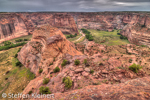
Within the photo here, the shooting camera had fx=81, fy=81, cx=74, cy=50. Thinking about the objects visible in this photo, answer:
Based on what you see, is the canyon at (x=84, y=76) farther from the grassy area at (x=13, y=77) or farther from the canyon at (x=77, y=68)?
the grassy area at (x=13, y=77)

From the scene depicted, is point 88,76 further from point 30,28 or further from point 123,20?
point 123,20

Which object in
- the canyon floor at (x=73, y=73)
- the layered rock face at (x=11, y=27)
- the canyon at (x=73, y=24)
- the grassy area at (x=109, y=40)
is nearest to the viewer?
the canyon floor at (x=73, y=73)

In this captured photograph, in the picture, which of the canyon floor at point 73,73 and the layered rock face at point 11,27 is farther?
the layered rock face at point 11,27

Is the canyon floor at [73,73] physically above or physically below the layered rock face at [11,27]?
below

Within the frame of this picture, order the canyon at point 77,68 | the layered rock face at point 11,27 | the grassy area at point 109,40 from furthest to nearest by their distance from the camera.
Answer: the grassy area at point 109,40 → the layered rock face at point 11,27 → the canyon at point 77,68

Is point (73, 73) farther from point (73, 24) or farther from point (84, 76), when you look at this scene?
point (73, 24)

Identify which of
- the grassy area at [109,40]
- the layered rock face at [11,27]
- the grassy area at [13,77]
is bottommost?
the grassy area at [13,77]

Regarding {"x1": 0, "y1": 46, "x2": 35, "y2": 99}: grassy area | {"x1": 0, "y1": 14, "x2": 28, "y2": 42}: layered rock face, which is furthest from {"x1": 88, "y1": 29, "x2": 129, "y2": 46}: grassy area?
{"x1": 0, "y1": 14, "x2": 28, "y2": 42}: layered rock face

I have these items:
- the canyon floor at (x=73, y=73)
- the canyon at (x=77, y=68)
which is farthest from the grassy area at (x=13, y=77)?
the canyon at (x=77, y=68)
